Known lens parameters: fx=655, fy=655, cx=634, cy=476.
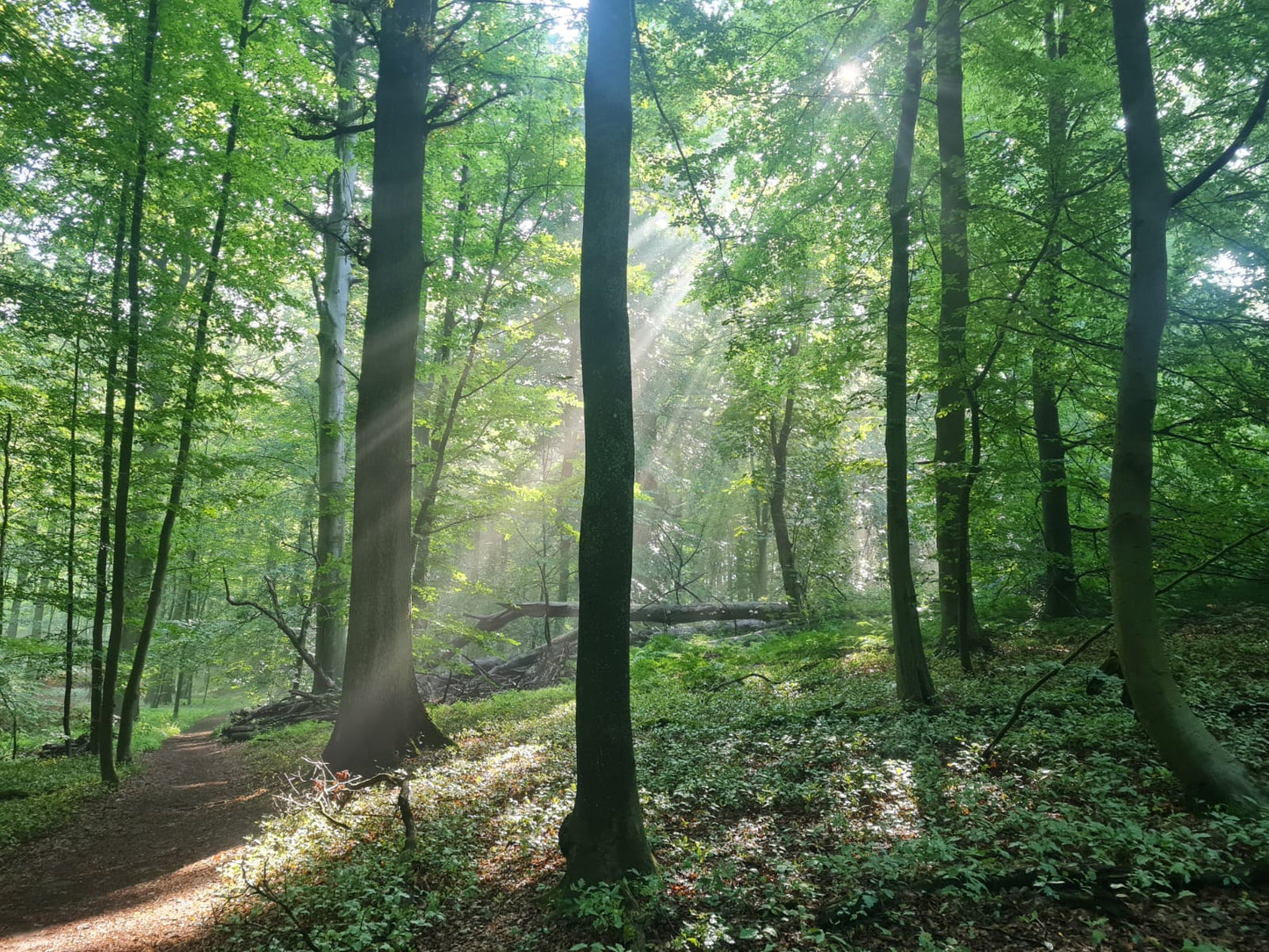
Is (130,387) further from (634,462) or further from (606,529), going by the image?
(606,529)

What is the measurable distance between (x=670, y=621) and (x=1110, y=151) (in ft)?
44.2

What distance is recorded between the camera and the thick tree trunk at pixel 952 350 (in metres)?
7.96

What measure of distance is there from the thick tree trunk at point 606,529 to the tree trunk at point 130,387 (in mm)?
6667

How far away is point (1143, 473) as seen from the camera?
451cm

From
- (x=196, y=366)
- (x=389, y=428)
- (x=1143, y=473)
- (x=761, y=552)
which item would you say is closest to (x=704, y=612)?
(x=761, y=552)

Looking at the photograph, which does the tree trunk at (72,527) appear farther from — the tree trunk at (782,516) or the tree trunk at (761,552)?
the tree trunk at (761,552)

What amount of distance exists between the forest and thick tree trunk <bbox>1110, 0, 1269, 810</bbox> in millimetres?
26

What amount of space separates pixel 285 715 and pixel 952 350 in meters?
13.7

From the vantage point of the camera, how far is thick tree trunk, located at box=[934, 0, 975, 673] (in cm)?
796

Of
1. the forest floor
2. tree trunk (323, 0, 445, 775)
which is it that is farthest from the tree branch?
tree trunk (323, 0, 445, 775)

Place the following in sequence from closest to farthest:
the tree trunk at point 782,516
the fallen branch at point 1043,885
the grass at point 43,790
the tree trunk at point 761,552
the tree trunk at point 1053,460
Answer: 1. the fallen branch at point 1043,885
2. the grass at point 43,790
3. the tree trunk at point 1053,460
4. the tree trunk at point 782,516
5. the tree trunk at point 761,552

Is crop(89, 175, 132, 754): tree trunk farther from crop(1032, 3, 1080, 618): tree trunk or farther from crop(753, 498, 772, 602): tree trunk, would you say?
crop(753, 498, 772, 602): tree trunk

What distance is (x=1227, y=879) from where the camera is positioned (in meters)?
3.28

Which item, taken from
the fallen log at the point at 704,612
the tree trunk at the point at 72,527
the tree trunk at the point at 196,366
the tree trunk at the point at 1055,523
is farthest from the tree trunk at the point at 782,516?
the tree trunk at the point at 72,527
